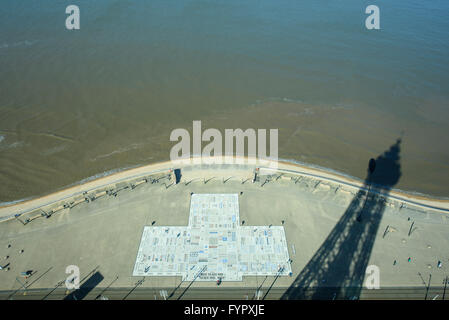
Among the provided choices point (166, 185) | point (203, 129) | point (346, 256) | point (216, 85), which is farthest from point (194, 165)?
point (216, 85)

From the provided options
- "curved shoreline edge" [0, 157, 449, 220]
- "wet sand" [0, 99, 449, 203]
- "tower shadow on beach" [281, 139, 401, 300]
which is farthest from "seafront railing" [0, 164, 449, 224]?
"wet sand" [0, 99, 449, 203]

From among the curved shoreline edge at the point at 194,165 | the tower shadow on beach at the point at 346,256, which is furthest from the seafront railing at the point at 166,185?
the tower shadow on beach at the point at 346,256

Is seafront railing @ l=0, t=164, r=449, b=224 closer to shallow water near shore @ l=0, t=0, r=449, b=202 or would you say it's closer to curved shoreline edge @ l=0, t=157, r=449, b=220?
curved shoreline edge @ l=0, t=157, r=449, b=220

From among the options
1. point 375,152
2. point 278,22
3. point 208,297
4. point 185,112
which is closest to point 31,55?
point 185,112

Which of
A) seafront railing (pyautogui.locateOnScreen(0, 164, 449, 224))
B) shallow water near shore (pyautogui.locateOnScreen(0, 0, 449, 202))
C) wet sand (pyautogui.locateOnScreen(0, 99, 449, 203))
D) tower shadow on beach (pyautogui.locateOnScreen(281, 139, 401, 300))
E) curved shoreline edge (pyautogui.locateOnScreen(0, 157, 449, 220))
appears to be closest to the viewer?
tower shadow on beach (pyautogui.locateOnScreen(281, 139, 401, 300))

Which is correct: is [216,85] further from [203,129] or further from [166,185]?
[166,185]
